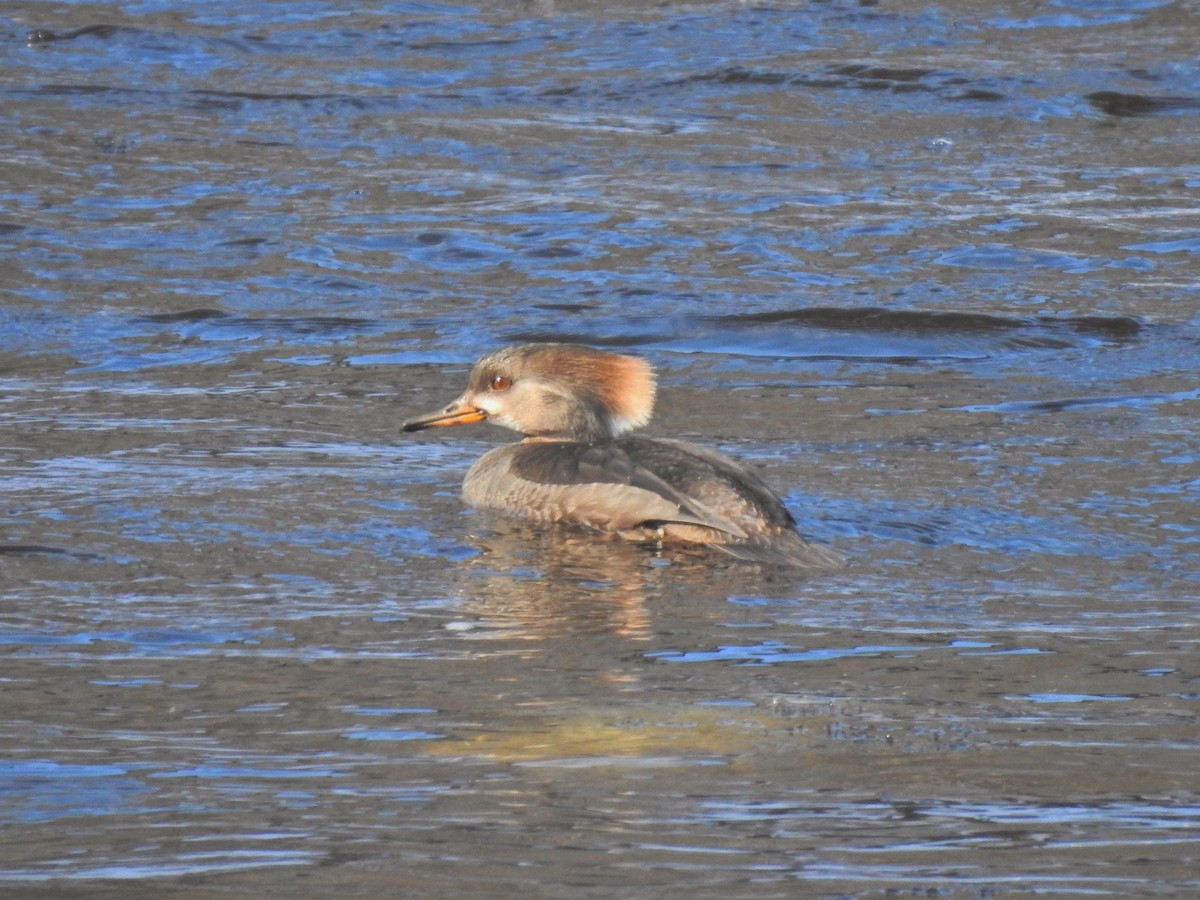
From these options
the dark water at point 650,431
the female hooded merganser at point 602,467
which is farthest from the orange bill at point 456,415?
the dark water at point 650,431

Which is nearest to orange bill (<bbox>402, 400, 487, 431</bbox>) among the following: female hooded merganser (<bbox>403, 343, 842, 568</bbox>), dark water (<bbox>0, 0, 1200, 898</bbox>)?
female hooded merganser (<bbox>403, 343, 842, 568</bbox>)

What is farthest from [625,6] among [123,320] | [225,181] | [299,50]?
[123,320]

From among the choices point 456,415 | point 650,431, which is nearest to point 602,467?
point 456,415

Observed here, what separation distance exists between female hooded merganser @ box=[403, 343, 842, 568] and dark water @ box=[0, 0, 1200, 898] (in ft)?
0.49

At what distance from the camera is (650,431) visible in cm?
852

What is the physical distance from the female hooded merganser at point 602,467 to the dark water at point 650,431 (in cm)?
15

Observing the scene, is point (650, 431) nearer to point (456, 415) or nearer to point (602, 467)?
point (456, 415)

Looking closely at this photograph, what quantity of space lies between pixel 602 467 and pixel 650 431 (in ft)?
4.99

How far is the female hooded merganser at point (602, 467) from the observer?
652cm

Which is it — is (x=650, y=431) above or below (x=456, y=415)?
below

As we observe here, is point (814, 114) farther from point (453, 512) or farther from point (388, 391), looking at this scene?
point (453, 512)

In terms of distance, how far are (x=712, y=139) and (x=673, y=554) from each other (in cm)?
704

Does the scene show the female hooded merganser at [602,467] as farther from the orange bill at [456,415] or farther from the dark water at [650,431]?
the dark water at [650,431]

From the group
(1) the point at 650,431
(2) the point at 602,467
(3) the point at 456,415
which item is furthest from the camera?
(1) the point at 650,431
